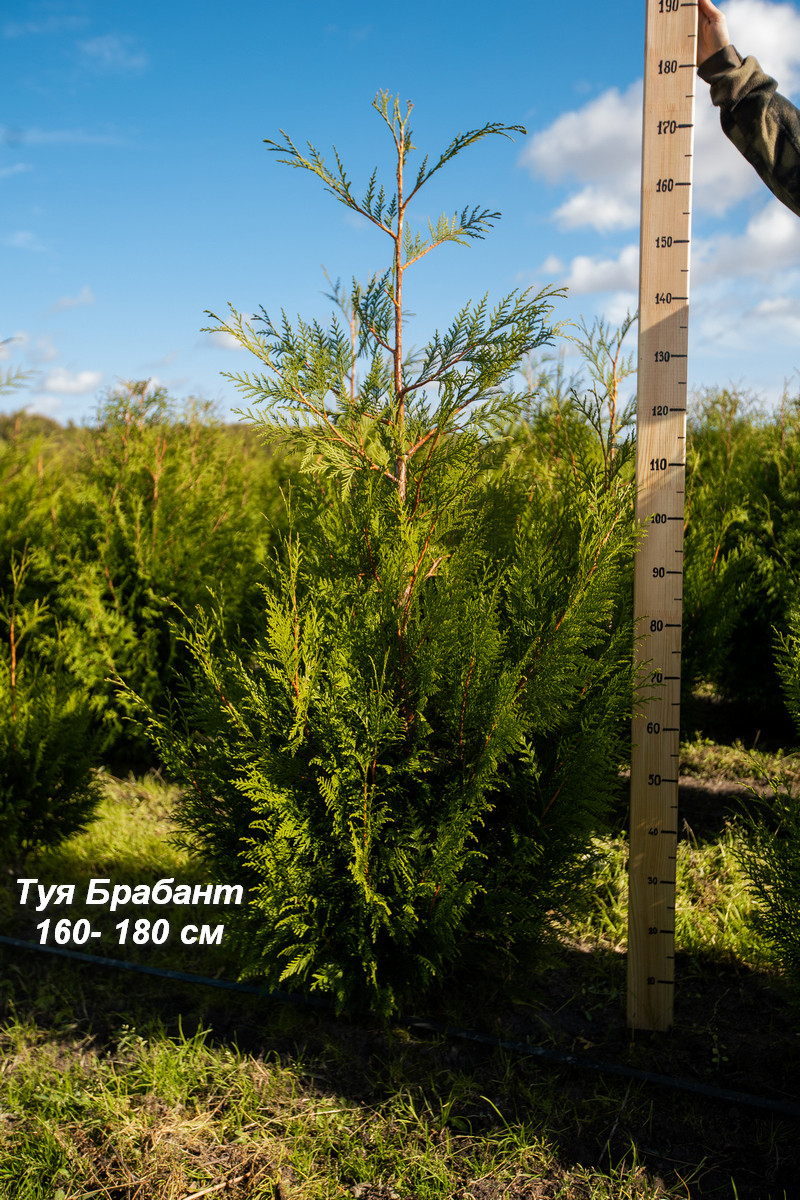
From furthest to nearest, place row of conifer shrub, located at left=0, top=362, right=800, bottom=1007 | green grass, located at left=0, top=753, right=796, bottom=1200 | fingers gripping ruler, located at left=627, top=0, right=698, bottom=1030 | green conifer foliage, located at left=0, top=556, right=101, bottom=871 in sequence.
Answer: green conifer foliage, located at left=0, top=556, right=101, bottom=871 < fingers gripping ruler, located at left=627, top=0, right=698, bottom=1030 < row of conifer shrub, located at left=0, top=362, right=800, bottom=1007 < green grass, located at left=0, top=753, right=796, bottom=1200

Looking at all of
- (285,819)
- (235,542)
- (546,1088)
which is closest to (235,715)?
(285,819)

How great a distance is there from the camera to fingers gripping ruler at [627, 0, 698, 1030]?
2.65 m

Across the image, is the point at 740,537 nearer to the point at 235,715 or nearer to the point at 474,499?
the point at 474,499

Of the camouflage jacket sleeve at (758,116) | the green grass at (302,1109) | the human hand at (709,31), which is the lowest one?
the green grass at (302,1109)

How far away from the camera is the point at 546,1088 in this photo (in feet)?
8.80

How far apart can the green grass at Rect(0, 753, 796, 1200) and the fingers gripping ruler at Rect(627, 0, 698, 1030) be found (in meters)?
0.24

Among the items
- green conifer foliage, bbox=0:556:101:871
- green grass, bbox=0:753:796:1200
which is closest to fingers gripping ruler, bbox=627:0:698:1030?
Result: green grass, bbox=0:753:796:1200

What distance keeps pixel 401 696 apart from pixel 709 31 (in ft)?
9.00

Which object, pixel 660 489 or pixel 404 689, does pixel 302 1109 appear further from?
pixel 660 489

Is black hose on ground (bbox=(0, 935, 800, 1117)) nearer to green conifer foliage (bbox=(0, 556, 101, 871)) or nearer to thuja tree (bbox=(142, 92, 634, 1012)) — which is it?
thuja tree (bbox=(142, 92, 634, 1012))

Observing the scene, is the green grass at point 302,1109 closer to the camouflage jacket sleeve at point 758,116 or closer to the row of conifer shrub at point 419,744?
the row of conifer shrub at point 419,744

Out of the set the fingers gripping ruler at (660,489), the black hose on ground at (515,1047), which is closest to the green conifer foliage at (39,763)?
the black hose on ground at (515,1047)

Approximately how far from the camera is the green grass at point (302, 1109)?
236 centimetres

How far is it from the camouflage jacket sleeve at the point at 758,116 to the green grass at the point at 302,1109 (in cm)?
269
